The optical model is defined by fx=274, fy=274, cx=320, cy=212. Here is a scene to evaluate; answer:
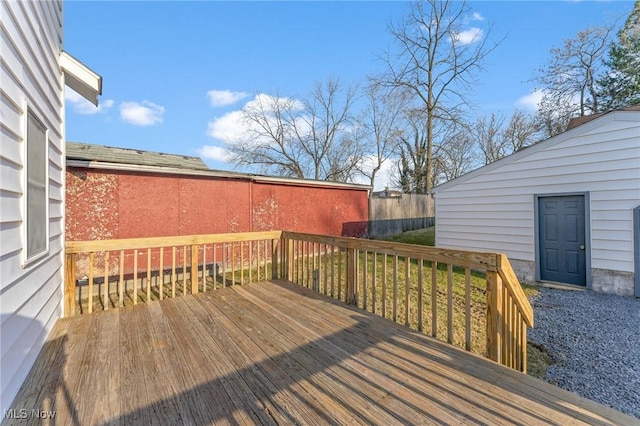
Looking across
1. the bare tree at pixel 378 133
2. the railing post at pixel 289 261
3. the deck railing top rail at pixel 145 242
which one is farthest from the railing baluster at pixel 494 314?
the bare tree at pixel 378 133

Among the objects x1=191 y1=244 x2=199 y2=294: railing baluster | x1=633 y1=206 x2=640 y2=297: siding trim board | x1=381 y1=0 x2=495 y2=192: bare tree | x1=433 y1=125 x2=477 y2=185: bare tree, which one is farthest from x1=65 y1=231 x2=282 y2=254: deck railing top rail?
x1=433 y1=125 x2=477 y2=185: bare tree

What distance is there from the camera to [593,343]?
3154mm

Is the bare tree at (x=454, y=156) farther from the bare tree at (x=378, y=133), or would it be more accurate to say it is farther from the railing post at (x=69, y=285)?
the railing post at (x=69, y=285)

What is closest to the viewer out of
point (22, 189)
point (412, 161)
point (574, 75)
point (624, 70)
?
point (22, 189)

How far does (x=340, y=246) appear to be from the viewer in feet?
12.0

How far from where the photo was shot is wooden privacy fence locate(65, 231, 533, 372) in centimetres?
222

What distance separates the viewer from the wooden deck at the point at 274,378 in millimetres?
1619

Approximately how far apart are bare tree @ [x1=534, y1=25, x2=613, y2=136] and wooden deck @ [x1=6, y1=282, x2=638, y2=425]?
17876mm

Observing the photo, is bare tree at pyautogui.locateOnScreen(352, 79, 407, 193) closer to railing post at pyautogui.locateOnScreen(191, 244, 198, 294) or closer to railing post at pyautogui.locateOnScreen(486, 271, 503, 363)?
railing post at pyautogui.locateOnScreen(191, 244, 198, 294)

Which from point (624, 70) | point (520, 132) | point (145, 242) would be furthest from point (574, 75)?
point (145, 242)

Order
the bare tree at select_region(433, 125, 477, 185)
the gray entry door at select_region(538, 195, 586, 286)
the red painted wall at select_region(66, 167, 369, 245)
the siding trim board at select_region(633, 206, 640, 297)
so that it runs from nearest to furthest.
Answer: the siding trim board at select_region(633, 206, 640, 297), the red painted wall at select_region(66, 167, 369, 245), the gray entry door at select_region(538, 195, 586, 286), the bare tree at select_region(433, 125, 477, 185)

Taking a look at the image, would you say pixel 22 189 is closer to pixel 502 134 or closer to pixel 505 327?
pixel 505 327

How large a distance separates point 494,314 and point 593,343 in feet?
6.99

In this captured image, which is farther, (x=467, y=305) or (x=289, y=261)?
(x=289, y=261)
